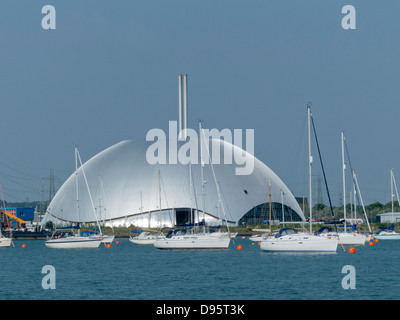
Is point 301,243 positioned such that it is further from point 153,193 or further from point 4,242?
point 153,193

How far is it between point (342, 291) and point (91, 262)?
28511 millimetres

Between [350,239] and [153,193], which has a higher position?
[153,193]

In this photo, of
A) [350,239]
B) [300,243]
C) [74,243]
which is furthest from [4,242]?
[300,243]

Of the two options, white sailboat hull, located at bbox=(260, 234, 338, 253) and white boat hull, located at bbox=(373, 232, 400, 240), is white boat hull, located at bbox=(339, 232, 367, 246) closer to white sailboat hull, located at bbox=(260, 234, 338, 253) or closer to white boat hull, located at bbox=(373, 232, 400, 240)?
white sailboat hull, located at bbox=(260, 234, 338, 253)

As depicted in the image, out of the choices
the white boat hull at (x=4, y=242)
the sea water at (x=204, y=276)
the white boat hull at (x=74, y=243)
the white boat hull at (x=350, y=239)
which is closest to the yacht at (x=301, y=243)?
the sea water at (x=204, y=276)

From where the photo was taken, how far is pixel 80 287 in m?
48.0

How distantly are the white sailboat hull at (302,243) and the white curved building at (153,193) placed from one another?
222 feet

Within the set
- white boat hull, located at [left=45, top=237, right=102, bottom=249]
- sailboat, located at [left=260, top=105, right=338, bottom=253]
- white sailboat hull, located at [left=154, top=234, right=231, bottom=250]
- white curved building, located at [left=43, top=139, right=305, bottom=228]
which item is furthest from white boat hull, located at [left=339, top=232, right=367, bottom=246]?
white curved building, located at [left=43, top=139, right=305, bottom=228]

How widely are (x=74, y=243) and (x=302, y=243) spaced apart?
99.1ft

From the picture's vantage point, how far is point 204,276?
5397cm

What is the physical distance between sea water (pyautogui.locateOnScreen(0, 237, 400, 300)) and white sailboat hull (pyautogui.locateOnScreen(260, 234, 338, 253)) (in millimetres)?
747

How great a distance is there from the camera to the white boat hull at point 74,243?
88.2 meters
